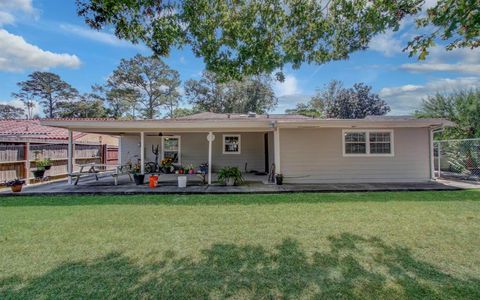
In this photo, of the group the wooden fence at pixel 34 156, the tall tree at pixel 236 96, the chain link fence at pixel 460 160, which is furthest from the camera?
the tall tree at pixel 236 96

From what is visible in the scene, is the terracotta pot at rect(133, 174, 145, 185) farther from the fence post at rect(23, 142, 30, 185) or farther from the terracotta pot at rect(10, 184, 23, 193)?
the fence post at rect(23, 142, 30, 185)

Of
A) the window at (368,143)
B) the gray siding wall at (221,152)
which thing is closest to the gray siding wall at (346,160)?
the window at (368,143)

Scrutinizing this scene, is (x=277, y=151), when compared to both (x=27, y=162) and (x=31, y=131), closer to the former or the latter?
(x=27, y=162)

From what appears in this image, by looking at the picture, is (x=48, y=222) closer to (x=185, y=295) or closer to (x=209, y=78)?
(x=185, y=295)

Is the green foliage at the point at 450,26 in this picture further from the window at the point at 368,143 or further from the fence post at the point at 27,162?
the fence post at the point at 27,162

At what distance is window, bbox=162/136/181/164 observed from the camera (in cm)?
1288

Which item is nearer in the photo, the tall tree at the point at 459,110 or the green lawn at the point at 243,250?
the green lawn at the point at 243,250

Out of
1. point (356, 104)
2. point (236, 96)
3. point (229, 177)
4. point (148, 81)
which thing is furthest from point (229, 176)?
point (148, 81)

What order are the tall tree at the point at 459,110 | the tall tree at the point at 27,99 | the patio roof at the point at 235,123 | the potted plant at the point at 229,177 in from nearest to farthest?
the patio roof at the point at 235,123 < the potted plant at the point at 229,177 < the tall tree at the point at 459,110 < the tall tree at the point at 27,99

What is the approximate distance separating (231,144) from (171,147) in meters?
3.08

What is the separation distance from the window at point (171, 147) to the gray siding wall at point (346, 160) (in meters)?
5.86

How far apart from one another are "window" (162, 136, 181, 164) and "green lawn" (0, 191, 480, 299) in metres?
6.73

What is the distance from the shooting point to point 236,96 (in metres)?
30.6

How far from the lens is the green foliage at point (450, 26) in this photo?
237 cm
